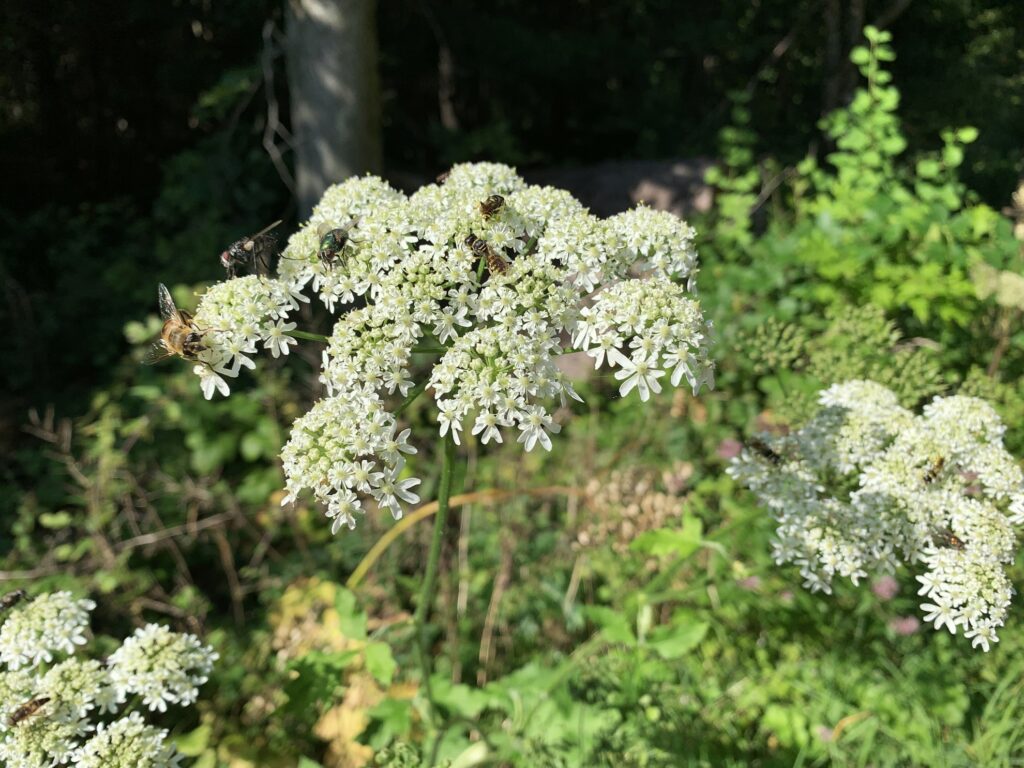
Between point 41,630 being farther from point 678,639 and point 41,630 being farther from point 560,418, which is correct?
point 560,418

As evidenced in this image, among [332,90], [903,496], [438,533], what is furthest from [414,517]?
[332,90]

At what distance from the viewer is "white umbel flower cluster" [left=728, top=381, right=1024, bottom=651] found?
210 centimetres

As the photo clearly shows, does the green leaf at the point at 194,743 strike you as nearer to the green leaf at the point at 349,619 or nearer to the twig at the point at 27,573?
the green leaf at the point at 349,619

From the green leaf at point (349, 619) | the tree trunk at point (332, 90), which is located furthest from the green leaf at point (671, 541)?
the tree trunk at point (332, 90)

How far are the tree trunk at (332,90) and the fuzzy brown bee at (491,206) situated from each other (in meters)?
4.00

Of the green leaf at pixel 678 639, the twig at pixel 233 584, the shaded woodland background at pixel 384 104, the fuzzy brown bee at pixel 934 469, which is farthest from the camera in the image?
the shaded woodland background at pixel 384 104

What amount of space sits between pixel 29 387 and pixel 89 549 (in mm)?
2702

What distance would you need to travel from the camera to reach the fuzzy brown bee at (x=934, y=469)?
2293 millimetres

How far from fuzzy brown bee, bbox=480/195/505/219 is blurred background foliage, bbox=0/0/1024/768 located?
1.44 m

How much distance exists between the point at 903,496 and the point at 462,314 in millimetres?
1539

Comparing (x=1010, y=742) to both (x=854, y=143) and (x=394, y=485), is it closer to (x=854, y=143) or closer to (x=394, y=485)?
(x=394, y=485)

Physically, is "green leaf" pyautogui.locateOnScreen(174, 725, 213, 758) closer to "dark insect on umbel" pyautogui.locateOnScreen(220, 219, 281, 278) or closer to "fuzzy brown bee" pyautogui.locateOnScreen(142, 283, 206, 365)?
"fuzzy brown bee" pyautogui.locateOnScreen(142, 283, 206, 365)

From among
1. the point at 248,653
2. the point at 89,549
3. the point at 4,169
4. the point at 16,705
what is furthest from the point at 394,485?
the point at 4,169

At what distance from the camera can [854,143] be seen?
17.0 ft
